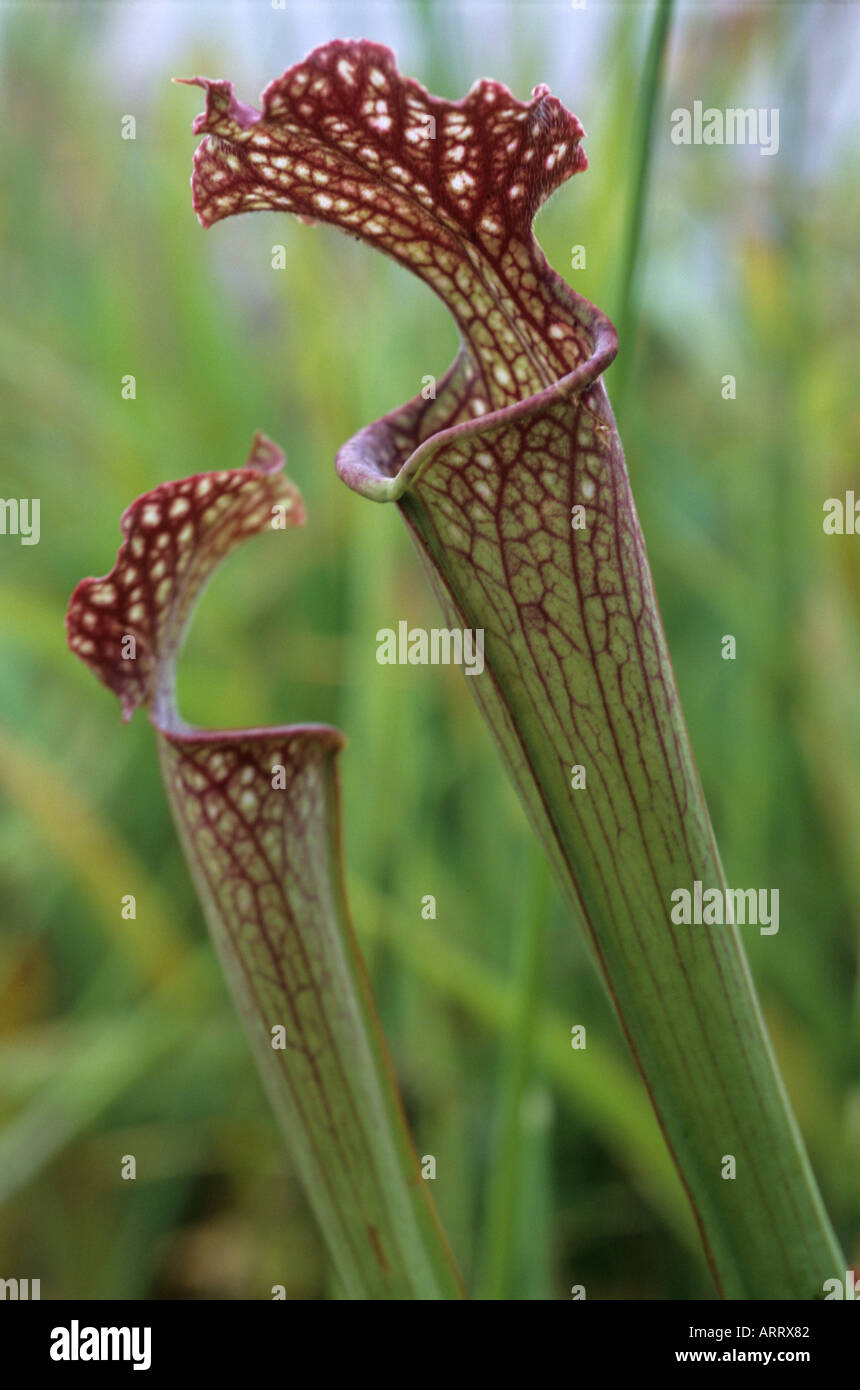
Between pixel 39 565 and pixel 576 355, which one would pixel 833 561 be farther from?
pixel 39 565

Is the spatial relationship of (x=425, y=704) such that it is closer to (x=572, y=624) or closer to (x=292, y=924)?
(x=292, y=924)

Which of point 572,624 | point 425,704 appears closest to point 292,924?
point 572,624

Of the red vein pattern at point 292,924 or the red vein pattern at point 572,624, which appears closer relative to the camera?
the red vein pattern at point 572,624

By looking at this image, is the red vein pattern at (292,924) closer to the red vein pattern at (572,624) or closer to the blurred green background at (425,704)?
the red vein pattern at (572,624)

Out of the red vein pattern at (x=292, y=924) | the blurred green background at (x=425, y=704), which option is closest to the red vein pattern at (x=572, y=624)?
the red vein pattern at (x=292, y=924)
